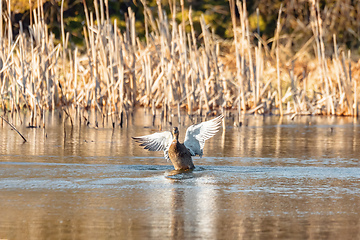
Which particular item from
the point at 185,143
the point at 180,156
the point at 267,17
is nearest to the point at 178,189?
the point at 180,156

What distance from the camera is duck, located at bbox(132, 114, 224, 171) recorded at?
743cm

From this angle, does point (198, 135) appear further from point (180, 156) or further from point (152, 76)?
point (152, 76)

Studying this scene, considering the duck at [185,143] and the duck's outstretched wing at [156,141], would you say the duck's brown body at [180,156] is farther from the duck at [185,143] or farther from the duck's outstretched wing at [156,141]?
the duck's outstretched wing at [156,141]

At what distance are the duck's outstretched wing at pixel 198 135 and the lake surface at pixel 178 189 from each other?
0.65ft

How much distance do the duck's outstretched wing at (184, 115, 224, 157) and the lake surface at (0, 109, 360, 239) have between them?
20 centimetres

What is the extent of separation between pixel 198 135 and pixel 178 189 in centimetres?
157

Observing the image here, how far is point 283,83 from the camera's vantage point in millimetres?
20328

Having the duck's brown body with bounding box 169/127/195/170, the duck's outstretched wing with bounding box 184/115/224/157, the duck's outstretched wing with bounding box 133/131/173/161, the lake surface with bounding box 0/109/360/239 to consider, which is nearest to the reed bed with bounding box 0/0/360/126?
the lake surface with bounding box 0/109/360/239

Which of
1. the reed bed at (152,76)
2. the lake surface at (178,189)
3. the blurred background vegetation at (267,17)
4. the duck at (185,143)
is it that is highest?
the blurred background vegetation at (267,17)

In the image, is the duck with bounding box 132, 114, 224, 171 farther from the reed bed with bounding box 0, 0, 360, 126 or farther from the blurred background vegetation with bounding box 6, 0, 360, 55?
the blurred background vegetation with bounding box 6, 0, 360, 55

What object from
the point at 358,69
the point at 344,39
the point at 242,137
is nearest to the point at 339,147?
the point at 242,137

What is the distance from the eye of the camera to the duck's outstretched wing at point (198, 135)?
25.2 feet

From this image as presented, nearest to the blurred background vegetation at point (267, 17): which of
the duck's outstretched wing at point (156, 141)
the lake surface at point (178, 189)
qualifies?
the lake surface at point (178, 189)

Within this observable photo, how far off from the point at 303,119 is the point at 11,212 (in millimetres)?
9699
